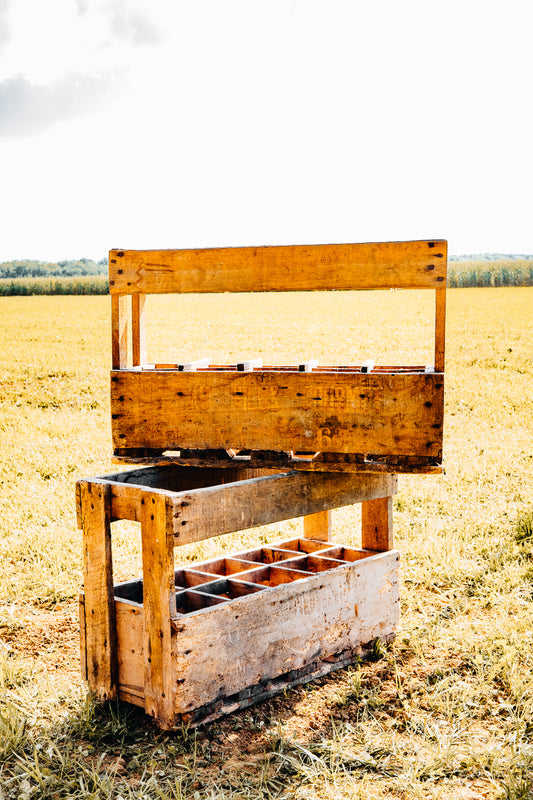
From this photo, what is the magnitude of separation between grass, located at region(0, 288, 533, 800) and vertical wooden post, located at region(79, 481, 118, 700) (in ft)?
0.59

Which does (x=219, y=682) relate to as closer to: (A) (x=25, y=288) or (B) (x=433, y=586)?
(B) (x=433, y=586)

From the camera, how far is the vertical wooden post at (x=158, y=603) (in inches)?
140

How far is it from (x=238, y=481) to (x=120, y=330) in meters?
1.07

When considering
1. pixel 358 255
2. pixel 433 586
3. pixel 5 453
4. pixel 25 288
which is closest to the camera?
pixel 358 255

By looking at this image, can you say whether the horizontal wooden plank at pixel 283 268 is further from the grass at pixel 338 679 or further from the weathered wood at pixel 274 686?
the grass at pixel 338 679

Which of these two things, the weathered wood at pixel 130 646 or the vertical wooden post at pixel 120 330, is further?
the vertical wooden post at pixel 120 330

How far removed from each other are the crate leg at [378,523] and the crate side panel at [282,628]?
125 mm

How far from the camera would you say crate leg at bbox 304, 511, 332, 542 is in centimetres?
538

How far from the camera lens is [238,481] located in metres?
4.20

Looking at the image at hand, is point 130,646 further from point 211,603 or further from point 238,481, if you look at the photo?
point 238,481

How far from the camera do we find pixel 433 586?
5.73 meters

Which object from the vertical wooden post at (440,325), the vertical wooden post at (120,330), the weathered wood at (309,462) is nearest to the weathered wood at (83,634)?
the weathered wood at (309,462)

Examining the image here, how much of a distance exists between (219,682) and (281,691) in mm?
489

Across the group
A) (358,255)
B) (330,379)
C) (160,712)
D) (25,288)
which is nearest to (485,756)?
(160,712)
